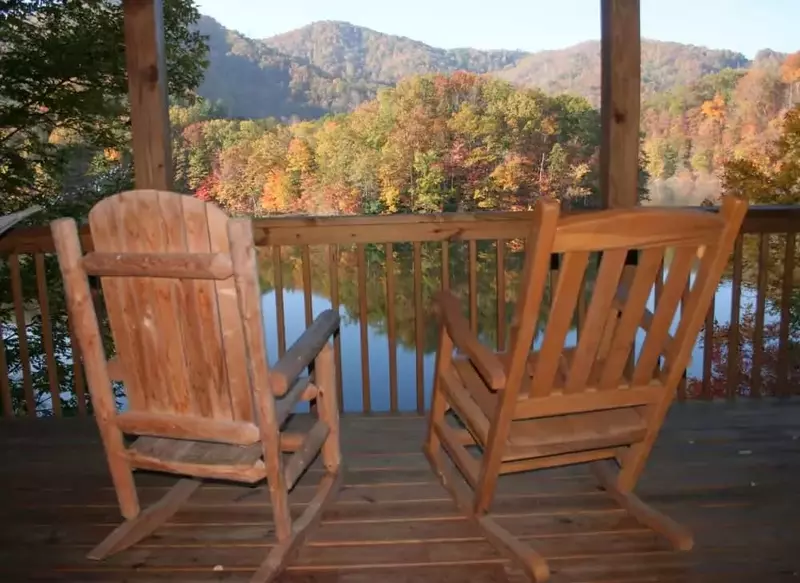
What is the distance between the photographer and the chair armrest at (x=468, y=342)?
1901 millimetres

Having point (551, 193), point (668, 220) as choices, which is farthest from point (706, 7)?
point (668, 220)

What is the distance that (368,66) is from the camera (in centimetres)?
496

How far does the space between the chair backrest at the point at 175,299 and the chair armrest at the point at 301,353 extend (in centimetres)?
8

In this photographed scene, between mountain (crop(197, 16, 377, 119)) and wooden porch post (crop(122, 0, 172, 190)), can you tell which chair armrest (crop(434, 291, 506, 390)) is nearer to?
wooden porch post (crop(122, 0, 172, 190))

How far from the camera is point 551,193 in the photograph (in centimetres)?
443

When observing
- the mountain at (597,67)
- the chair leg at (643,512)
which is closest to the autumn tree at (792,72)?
the mountain at (597,67)

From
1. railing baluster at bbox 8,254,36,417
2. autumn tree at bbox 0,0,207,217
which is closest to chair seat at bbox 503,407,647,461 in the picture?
railing baluster at bbox 8,254,36,417

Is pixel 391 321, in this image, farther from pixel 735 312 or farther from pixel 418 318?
pixel 735 312

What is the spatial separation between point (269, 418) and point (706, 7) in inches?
198

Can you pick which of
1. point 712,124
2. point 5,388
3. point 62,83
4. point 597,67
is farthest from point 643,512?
point 62,83

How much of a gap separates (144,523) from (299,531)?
498 mm

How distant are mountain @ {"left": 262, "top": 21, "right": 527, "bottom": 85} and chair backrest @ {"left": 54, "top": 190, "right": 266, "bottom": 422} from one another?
10.4 feet

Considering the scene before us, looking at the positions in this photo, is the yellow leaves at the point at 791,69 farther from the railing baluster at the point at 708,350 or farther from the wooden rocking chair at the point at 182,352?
the wooden rocking chair at the point at 182,352

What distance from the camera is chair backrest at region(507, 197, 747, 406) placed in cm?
171
